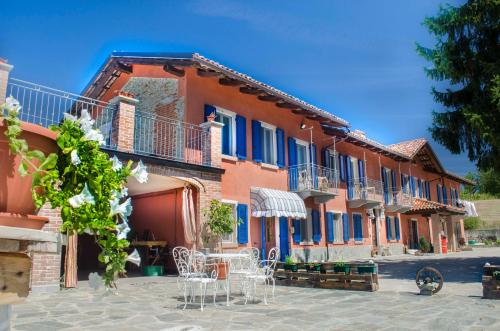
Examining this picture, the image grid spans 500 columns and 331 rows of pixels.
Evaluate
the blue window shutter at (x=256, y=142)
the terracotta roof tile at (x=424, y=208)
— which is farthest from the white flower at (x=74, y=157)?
the terracotta roof tile at (x=424, y=208)

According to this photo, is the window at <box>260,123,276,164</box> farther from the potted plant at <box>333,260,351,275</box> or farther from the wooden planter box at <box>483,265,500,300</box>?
the wooden planter box at <box>483,265,500,300</box>

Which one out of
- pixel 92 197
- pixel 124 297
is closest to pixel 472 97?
pixel 124 297

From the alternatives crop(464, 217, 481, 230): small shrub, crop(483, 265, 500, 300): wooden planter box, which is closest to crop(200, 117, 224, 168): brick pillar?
crop(483, 265, 500, 300): wooden planter box

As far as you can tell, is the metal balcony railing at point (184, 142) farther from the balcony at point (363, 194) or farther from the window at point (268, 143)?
the balcony at point (363, 194)

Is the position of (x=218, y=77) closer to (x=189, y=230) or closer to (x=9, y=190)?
(x=189, y=230)

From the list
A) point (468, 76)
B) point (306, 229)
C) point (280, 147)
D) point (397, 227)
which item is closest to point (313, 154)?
Result: point (280, 147)

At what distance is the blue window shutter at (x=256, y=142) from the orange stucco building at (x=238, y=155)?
0.13 feet

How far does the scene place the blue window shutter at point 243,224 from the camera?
45.1ft

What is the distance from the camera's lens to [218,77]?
45.6ft

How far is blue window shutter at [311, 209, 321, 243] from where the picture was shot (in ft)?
57.9

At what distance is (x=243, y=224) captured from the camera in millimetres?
14000

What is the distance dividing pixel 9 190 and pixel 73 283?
346 inches

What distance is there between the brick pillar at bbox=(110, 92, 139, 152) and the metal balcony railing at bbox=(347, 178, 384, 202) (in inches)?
511

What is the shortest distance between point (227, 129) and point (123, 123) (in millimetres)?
4567
